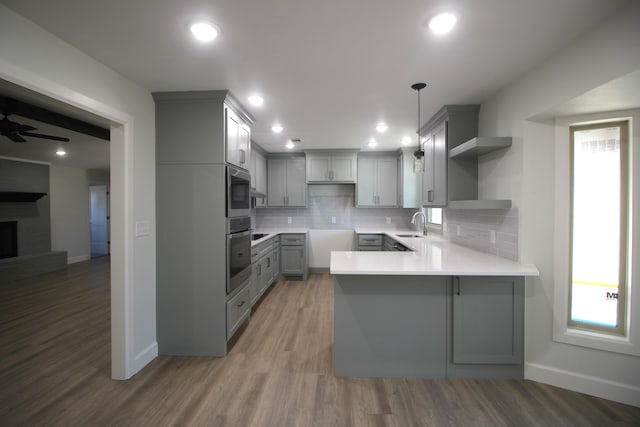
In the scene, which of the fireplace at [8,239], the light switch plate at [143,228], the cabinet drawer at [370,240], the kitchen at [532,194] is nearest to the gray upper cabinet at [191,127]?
the kitchen at [532,194]

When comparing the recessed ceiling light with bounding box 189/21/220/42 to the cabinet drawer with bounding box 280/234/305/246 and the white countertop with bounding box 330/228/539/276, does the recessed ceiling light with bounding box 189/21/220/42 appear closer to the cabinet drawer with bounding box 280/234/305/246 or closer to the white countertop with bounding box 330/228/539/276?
the white countertop with bounding box 330/228/539/276

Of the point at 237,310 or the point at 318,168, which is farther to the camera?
the point at 318,168

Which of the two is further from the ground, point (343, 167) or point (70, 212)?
point (343, 167)

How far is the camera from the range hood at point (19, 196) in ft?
16.2

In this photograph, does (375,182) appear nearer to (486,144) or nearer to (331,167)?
(331,167)

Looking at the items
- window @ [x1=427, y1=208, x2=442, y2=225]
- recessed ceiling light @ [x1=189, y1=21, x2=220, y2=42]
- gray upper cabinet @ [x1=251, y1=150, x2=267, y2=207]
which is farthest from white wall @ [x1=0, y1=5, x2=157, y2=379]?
window @ [x1=427, y1=208, x2=442, y2=225]

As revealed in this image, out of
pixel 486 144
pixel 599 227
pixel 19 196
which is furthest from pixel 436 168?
pixel 19 196

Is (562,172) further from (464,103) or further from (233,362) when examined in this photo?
(233,362)

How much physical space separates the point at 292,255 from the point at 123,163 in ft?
10.1

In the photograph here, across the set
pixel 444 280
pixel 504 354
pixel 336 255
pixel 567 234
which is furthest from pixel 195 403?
pixel 567 234

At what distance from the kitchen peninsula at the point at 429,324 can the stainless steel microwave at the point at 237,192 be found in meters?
1.14

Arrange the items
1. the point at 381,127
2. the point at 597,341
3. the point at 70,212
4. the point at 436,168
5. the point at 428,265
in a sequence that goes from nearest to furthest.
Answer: the point at 597,341
the point at 428,265
the point at 436,168
the point at 381,127
the point at 70,212

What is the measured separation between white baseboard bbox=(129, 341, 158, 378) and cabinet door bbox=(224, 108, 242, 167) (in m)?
1.80

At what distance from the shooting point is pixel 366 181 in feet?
15.9
